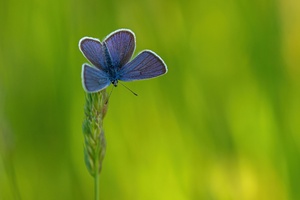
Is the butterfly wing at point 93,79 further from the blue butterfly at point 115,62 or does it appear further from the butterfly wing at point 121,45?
the butterfly wing at point 121,45

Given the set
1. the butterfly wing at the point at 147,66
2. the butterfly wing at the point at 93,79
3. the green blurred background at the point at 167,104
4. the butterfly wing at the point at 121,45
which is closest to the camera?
the butterfly wing at the point at 93,79

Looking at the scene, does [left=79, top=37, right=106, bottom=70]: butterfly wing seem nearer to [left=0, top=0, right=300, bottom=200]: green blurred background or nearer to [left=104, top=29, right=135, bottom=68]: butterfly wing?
[left=104, top=29, right=135, bottom=68]: butterfly wing

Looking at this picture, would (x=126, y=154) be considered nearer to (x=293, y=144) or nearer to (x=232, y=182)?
(x=232, y=182)

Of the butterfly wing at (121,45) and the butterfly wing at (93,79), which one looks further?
the butterfly wing at (121,45)

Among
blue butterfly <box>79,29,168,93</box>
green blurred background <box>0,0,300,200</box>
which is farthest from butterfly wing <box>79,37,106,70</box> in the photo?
green blurred background <box>0,0,300,200</box>

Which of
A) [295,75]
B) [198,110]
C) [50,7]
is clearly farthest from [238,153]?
[50,7]

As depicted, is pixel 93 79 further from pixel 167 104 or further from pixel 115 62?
pixel 167 104

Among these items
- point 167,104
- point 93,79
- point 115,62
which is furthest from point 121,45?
point 167,104

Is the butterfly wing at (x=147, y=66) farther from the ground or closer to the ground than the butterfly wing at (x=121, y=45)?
closer to the ground

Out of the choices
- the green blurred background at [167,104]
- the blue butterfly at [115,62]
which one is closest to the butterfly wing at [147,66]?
the blue butterfly at [115,62]
